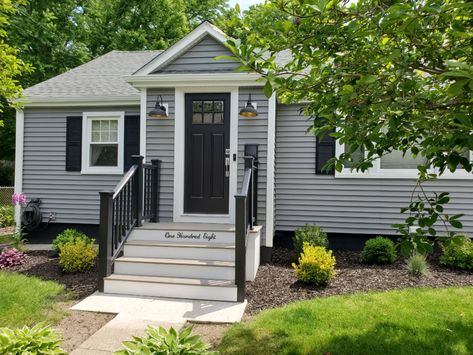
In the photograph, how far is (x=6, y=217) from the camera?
11930 mm

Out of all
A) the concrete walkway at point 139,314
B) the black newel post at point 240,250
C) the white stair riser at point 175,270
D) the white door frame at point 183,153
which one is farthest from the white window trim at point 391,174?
the concrete walkway at point 139,314

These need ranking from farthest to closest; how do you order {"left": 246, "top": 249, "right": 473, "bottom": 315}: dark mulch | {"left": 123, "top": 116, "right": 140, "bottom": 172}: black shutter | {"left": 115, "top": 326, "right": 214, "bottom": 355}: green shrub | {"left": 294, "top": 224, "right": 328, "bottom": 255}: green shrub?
{"left": 123, "top": 116, "right": 140, "bottom": 172}: black shutter → {"left": 294, "top": 224, "right": 328, "bottom": 255}: green shrub → {"left": 246, "top": 249, "right": 473, "bottom": 315}: dark mulch → {"left": 115, "top": 326, "right": 214, "bottom": 355}: green shrub

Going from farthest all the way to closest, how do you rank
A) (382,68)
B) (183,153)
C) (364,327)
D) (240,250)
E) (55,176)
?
1. (55,176)
2. (183,153)
3. (240,250)
4. (364,327)
5. (382,68)

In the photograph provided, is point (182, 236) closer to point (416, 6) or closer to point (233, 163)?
point (233, 163)

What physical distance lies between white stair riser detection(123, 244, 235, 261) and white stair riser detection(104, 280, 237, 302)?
0.63 m

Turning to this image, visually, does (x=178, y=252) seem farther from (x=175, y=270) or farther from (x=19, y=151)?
(x=19, y=151)

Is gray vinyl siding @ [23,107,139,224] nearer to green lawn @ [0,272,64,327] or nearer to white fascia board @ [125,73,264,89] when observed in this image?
white fascia board @ [125,73,264,89]

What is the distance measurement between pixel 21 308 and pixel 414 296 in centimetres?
428

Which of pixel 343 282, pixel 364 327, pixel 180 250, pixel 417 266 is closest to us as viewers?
pixel 364 327

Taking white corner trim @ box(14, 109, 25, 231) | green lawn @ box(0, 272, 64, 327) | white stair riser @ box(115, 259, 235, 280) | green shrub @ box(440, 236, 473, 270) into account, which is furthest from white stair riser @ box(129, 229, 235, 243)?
white corner trim @ box(14, 109, 25, 231)

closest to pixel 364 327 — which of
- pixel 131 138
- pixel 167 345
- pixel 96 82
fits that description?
pixel 167 345

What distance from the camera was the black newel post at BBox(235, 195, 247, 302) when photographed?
458 centimetres

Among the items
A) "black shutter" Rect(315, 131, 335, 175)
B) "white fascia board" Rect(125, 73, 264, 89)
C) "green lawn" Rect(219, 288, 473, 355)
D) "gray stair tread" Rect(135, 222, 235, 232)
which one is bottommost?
"green lawn" Rect(219, 288, 473, 355)

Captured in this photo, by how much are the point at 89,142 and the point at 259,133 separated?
3.72 meters
